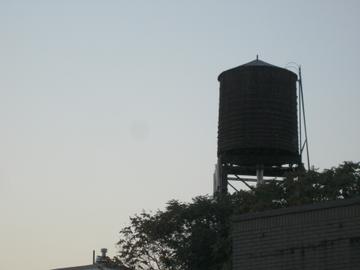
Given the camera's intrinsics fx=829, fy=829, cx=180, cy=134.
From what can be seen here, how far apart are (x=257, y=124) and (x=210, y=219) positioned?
18.9 feet

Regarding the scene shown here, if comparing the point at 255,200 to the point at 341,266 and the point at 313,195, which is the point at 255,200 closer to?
the point at 313,195

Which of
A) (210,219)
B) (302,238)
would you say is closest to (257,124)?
(210,219)

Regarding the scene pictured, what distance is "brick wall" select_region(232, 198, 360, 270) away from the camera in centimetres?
2014

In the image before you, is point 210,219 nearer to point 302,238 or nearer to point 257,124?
point 257,124

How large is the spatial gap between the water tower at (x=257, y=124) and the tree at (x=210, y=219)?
2.90 meters

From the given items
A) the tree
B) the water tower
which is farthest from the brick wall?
the water tower

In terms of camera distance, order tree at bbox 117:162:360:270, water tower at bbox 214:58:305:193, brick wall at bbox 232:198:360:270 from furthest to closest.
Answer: water tower at bbox 214:58:305:193, tree at bbox 117:162:360:270, brick wall at bbox 232:198:360:270

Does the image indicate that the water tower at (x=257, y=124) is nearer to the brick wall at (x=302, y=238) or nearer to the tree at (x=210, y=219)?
the tree at (x=210, y=219)

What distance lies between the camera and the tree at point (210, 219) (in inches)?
1451

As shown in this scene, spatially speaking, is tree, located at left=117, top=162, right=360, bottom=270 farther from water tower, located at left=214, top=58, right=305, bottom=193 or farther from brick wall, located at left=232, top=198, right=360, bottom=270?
brick wall, located at left=232, top=198, right=360, bottom=270

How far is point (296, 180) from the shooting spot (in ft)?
126

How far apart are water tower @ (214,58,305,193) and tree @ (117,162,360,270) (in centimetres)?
290

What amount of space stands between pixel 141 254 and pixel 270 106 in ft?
33.5

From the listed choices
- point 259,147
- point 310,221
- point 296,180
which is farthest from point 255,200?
point 310,221
